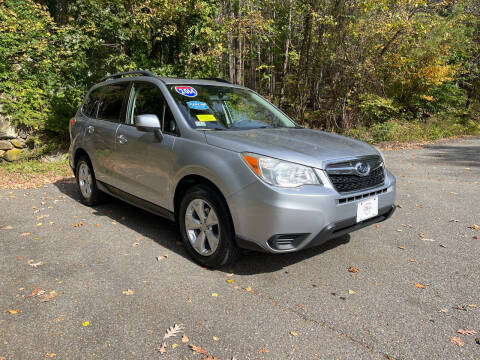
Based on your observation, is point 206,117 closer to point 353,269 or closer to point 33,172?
point 353,269

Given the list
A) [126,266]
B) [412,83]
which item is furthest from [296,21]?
[126,266]

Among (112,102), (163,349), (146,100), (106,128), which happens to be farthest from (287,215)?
(112,102)

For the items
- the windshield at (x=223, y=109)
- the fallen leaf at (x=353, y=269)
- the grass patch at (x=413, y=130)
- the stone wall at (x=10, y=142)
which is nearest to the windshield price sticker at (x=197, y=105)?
the windshield at (x=223, y=109)

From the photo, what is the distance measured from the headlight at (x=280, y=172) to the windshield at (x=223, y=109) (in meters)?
0.89

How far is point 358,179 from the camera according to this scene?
3.39m

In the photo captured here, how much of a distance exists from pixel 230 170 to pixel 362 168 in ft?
3.97

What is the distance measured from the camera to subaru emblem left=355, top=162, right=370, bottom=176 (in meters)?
3.38

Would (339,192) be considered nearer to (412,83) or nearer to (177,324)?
(177,324)

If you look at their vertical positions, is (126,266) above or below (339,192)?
below

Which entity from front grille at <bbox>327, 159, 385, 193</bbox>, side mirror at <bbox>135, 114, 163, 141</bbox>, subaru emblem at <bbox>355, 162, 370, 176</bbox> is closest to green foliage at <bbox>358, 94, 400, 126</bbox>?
front grille at <bbox>327, 159, 385, 193</bbox>

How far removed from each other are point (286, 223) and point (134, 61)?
7.96 meters

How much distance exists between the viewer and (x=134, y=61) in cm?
956

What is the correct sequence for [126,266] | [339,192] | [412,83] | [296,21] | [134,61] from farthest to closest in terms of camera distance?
[412,83] → [296,21] → [134,61] → [126,266] → [339,192]

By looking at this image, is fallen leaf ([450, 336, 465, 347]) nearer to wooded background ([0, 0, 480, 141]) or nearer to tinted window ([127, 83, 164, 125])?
tinted window ([127, 83, 164, 125])
